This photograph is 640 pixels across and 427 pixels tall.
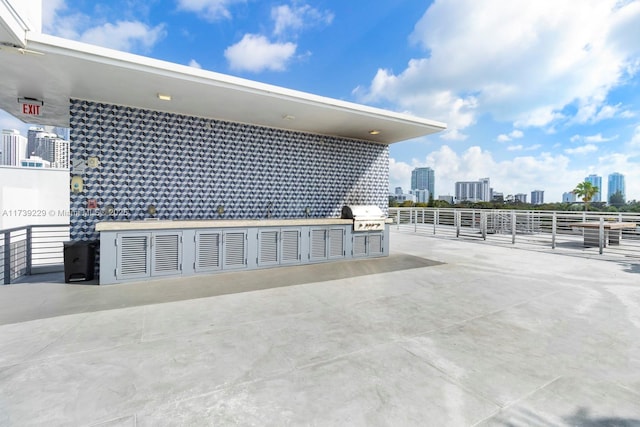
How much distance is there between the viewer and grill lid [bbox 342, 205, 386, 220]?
593 cm

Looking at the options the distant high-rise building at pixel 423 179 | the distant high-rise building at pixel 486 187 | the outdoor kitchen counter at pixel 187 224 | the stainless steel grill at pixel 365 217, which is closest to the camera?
the outdoor kitchen counter at pixel 187 224

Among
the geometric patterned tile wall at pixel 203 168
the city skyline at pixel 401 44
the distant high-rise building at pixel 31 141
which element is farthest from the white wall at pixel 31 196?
the geometric patterned tile wall at pixel 203 168

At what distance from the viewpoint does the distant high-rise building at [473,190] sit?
104ft

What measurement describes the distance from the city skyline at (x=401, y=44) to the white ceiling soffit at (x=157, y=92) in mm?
214

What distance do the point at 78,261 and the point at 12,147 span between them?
10257 millimetres

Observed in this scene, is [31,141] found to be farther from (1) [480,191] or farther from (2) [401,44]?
(1) [480,191]

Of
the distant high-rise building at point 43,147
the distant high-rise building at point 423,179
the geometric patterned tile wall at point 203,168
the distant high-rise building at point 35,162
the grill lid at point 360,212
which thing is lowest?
the grill lid at point 360,212

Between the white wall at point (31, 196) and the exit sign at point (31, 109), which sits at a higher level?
the exit sign at point (31, 109)

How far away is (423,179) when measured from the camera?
4100cm

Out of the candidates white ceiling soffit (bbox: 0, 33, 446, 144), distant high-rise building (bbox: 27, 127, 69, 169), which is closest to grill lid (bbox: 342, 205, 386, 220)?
white ceiling soffit (bbox: 0, 33, 446, 144)

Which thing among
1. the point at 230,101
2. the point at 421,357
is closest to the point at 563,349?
the point at 421,357

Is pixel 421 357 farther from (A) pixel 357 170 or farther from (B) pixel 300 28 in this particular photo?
(B) pixel 300 28

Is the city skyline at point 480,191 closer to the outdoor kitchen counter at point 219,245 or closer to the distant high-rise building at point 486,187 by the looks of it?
the distant high-rise building at point 486,187

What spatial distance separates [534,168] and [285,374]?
2664 centimetres
